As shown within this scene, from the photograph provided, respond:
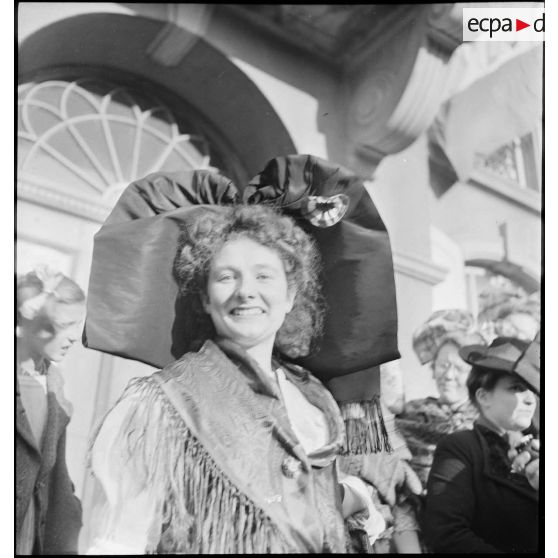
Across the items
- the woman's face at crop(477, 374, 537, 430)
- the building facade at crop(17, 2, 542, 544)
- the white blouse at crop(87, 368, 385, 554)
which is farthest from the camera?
the building facade at crop(17, 2, 542, 544)

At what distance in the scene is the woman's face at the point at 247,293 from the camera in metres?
3.71

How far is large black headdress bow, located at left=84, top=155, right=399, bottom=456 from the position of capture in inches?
145

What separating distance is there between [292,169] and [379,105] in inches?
22.3

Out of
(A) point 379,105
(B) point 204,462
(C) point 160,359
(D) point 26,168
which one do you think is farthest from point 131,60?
(B) point 204,462

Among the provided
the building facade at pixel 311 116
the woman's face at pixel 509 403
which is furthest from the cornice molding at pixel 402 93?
Answer: the woman's face at pixel 509 403

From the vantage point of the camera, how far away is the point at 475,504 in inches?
142

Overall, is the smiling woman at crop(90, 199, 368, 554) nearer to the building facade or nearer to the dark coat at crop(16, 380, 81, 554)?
the dark coat at crop(16, 380, 81, 554)

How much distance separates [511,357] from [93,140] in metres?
2.08

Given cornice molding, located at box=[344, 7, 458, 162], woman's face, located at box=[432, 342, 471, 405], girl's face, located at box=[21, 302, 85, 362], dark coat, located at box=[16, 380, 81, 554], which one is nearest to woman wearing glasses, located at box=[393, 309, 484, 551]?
woman's face, located at box=[432, 342, 471, 405]

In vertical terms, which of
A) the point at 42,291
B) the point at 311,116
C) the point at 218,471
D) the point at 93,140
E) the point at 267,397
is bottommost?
the point at 218,471

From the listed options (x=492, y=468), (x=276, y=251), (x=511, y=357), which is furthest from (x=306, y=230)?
(x=492, y=468)

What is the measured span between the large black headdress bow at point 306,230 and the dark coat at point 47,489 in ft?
1.37

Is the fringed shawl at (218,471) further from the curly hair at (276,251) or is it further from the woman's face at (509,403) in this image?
the woman's face at (509,403)

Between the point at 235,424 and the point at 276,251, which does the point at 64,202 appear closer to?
the point at 276,251
